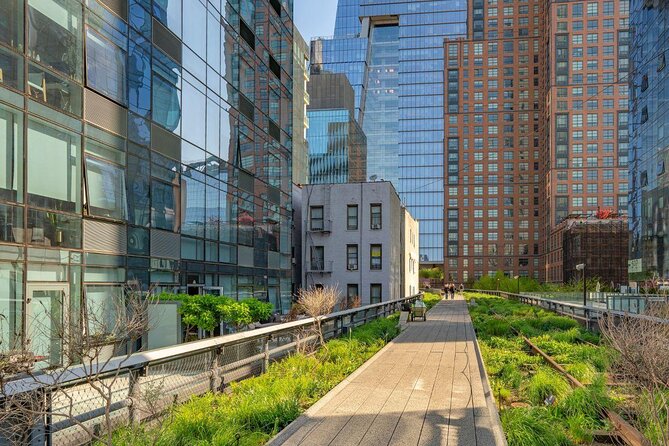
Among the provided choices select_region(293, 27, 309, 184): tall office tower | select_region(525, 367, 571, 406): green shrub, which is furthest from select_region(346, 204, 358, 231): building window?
select_region(293, 27, 309, 184): tall office tower

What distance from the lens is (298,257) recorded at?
1897 inches

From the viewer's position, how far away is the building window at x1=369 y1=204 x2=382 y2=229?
46938mm

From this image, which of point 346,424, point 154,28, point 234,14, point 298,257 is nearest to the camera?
point 346,424

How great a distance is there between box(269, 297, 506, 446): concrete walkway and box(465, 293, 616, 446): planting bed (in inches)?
14.0

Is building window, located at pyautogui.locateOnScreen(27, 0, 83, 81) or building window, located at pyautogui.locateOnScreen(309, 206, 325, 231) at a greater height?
building window, located at pyautogui.locateOnScreen(27, 0, 83, 81)

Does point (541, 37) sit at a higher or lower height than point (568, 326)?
higher

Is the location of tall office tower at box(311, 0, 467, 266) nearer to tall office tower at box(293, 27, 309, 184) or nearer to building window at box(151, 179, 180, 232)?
tall office tower at box(293, 27, 309, 184)

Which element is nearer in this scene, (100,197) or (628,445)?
(628,445)

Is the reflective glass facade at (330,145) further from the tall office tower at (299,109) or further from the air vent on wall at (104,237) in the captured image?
the air vent on wall at (104,237)

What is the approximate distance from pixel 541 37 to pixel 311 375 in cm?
15173

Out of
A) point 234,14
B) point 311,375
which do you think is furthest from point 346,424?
point 234,14

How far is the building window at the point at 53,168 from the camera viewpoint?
14.6 metres

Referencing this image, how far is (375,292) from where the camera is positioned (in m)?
46.5

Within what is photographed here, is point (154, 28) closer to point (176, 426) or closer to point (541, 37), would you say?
point (176, 426)
